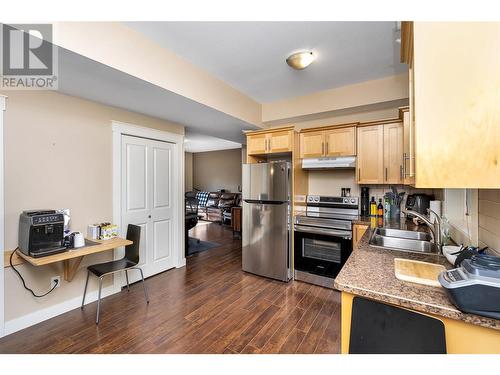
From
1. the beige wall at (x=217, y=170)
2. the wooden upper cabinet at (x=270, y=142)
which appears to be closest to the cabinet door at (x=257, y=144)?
the wooden upper cabinet at (x=270, y=142)

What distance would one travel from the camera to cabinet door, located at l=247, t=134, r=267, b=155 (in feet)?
11.1

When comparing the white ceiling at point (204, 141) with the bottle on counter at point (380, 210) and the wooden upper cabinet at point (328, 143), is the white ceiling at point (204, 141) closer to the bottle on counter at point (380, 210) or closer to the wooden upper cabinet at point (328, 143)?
the wooden upper cabinet at point (328, 143)

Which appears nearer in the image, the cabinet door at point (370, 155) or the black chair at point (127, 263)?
the black chair at point (127, 263)

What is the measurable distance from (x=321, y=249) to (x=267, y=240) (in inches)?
29.1

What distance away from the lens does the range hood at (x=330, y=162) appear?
9.88ft

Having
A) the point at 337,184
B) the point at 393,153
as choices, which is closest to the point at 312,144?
the point at 337,184

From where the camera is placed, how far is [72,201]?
2471 millimetres

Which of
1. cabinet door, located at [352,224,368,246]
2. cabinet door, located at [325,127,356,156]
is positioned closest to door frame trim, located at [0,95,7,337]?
cabinet door, located at [325,127,356,156]

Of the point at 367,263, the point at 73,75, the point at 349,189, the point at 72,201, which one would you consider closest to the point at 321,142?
the point at 349,189

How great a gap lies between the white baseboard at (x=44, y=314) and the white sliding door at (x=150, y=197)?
1.76 ft

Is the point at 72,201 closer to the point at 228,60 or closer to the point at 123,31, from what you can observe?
the point at 123,31

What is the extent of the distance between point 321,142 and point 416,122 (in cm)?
238

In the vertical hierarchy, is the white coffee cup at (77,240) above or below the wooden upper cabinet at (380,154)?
below

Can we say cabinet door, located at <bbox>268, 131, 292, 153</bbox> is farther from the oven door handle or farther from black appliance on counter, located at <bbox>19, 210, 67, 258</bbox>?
black appliance on counter, located at <bbox>19, 210, 67, 258</bbox>
